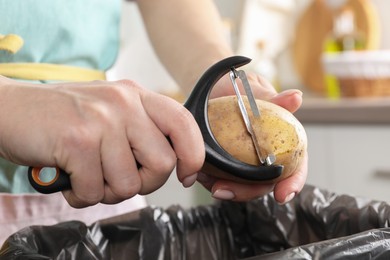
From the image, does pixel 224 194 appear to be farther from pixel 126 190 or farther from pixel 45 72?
pixel 45 72

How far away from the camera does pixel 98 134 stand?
17.3 inches

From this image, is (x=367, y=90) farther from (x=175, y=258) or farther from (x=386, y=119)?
(x=175, y=258)

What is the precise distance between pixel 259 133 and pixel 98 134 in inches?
7.3

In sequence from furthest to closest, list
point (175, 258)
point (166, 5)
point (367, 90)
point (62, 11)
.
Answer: point (367, 90), point (166, 5), point (62, 11), point (175, 258)

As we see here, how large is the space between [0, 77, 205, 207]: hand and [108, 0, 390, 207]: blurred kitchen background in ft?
2.63

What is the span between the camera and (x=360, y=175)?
5.27ft

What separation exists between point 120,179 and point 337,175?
50.7 inches

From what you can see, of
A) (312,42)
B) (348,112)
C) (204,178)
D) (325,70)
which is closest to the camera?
(204,178)

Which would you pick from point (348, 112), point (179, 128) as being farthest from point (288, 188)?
point (348, 112)

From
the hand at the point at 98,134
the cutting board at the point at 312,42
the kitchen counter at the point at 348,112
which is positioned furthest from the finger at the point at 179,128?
the cutting board at the point at 312,42

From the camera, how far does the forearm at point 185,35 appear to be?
32.6 inches

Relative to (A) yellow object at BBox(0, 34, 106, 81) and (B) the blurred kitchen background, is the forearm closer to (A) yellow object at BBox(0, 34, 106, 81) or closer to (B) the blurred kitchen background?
(A) yellow object at BBox(0, 34, 106, 81)

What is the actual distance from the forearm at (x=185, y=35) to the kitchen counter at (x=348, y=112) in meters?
0.71

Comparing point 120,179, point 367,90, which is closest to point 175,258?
point 120,179
